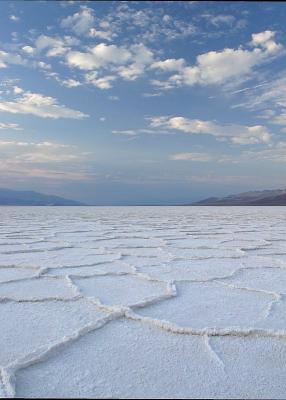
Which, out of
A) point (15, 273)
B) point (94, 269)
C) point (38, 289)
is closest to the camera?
point (38, 289)

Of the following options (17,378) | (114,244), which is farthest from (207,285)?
(114,244)

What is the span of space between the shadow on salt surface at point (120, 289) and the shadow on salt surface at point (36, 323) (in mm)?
138

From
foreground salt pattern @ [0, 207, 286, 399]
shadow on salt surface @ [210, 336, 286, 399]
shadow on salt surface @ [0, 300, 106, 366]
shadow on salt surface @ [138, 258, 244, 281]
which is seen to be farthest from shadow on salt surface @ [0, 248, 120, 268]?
shadow on salt surface @ [210, 336, 286, 399]

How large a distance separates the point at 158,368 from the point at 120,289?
0.83 meters

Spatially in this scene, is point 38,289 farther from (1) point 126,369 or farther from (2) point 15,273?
(1) point 126,369

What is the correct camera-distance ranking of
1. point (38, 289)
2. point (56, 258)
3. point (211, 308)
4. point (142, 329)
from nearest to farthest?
point (142, 329) < point (211, 308) < point (38, 289) < point (56, 258)

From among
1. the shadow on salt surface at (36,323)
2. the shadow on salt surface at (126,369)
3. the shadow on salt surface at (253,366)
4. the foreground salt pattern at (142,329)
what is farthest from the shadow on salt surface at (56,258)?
the shadow on salt surface at (253,366)

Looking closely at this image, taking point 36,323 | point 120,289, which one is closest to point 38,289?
point 120,289

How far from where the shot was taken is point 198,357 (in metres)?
1.13

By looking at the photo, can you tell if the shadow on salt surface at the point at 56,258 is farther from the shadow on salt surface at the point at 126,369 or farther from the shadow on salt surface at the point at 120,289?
the shadow on salt surface at the point at 126,369

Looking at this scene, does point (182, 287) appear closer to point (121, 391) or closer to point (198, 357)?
point (198, 357)

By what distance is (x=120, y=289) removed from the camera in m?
1.89

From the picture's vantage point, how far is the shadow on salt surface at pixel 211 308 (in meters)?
1.44

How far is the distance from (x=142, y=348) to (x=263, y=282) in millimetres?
1078
